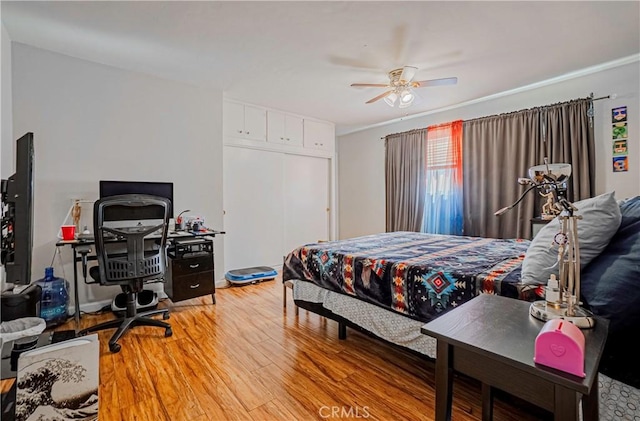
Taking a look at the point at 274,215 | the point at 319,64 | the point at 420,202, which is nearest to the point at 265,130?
the point at 274,215

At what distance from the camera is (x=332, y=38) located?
2469 millimetres

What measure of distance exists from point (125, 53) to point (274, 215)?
8.83ft

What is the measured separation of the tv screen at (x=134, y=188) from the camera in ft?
9.24

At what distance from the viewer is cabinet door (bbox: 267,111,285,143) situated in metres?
4.48

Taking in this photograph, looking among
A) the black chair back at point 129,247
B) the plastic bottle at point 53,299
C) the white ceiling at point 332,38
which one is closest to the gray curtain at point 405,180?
the white ceiling at point 332,38

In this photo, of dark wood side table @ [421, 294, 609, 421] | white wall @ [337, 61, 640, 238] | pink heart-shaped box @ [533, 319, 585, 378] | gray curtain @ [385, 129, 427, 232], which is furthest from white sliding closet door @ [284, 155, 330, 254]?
pink heart-shaped box @ [533, 319, 585, 378]

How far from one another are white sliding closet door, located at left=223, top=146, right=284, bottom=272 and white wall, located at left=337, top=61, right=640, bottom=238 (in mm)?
1698

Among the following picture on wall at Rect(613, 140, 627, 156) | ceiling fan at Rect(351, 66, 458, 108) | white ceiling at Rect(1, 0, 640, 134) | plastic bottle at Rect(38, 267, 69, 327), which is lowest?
plastic bottle at Rect(38, 267, 69, 327)

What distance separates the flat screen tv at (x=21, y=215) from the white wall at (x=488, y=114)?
377 centimetres

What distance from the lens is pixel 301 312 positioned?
9.68 feet

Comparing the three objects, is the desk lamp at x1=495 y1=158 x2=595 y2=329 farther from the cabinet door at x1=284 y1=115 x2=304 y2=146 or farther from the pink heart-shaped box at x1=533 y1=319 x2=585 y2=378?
the cabinet door at x1=284 y1=115 x2=304 y2=146

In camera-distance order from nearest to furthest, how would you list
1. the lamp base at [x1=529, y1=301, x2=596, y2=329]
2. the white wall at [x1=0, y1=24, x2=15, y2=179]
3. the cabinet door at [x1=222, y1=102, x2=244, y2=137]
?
the lamp base at [x1=529, y1=301, x2=596, y2=329] < the white wall at [x1=0, y1=24, x2=15, y2=179] < the cabinet door at [x1=222, y1=102, x2=244, y2=137]

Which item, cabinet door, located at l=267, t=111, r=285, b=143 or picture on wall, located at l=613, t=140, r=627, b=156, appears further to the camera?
cabinet door, located at l=267, t=111, r=285, b=143

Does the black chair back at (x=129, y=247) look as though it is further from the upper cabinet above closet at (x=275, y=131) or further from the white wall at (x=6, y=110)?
the upper cabinet above closet at (x=275, y=131)
